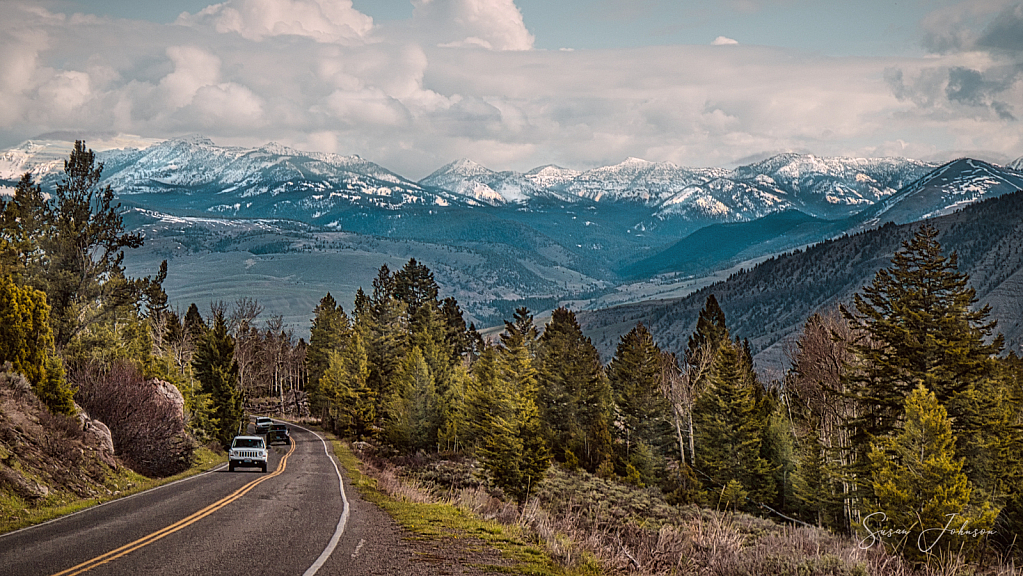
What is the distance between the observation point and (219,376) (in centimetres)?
5078

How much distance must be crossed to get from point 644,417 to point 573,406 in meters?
6.28

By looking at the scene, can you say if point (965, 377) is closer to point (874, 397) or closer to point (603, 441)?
point (874, 397)

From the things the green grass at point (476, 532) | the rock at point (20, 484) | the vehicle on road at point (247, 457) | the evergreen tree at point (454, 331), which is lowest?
the vehicle on road at point (247, 457)

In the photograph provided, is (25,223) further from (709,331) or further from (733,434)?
(709,331)

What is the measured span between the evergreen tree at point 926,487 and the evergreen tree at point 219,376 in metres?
42.8

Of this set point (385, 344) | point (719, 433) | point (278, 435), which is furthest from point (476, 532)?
point (385, 344)

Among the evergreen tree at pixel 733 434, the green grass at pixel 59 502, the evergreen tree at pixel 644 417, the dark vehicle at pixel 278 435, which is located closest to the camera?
the green grass at pixel 59 502

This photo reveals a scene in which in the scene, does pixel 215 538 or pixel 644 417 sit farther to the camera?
pixel 644 417

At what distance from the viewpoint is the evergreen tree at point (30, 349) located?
24047 mm

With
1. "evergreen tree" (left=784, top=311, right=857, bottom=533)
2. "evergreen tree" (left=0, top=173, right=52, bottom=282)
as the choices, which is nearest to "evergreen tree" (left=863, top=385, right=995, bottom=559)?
"evergreen tree" (left=784, top=311, right=857, bottom=533)

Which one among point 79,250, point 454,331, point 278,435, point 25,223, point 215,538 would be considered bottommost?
point 278,435

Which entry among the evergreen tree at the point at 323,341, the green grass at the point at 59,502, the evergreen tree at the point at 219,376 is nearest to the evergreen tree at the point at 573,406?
the evergreen tree at the point at 219,376

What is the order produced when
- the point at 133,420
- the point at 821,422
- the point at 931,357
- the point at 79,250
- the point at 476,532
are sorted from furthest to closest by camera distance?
the point at 821,422 < the point at 79,250 < the point at 133,420 < the point at 931,357 < the point at 476,532

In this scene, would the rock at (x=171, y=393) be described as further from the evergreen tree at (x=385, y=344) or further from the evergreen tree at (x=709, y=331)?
the evergreen tree at (x=709, y=331)
